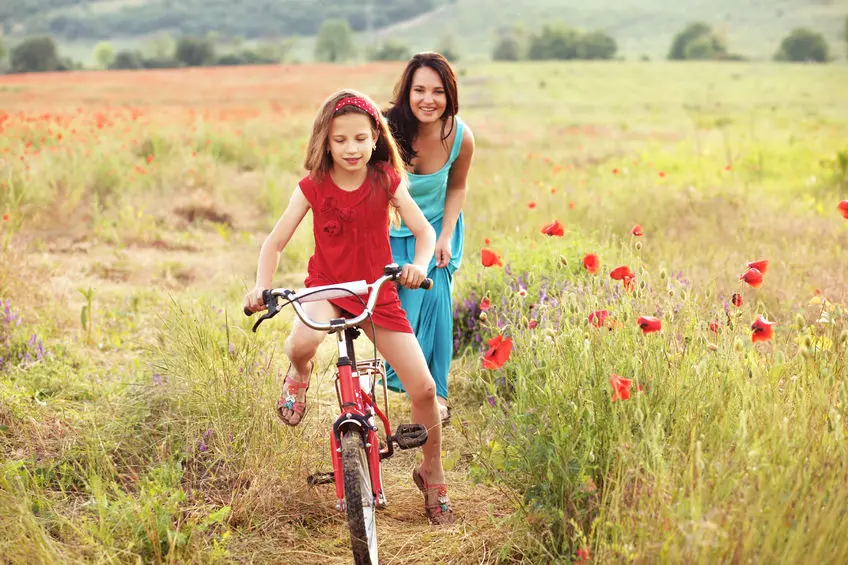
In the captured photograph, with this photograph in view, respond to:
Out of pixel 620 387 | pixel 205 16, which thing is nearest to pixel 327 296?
pixel 620 387

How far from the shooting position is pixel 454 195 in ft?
14.9

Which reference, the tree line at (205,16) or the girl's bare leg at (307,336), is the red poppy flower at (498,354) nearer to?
the girl's bare leg at (307,336)

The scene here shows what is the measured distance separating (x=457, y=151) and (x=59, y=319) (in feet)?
10.1

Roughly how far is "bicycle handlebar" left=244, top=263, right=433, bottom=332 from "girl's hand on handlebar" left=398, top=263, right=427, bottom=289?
0.02 meters

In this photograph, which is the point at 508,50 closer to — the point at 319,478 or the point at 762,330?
the point at 319,478

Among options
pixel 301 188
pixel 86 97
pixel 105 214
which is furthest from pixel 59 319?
pixel 86 97

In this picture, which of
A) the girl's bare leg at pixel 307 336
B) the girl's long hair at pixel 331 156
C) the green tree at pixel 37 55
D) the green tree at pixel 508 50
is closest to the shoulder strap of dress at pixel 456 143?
the girl's long hair at pixel 331 156

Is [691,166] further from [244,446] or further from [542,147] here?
[244,446]

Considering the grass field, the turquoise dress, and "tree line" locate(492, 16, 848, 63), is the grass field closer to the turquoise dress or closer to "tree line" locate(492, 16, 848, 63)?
the turquoise dress

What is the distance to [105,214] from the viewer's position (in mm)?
9477

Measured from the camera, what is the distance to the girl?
3.20 metres

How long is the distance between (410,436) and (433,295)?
4.57 feet

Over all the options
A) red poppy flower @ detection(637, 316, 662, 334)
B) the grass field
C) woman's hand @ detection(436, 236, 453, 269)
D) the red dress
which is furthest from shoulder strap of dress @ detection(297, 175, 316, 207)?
red poppy flower @ detection(637, 316, 662, 334)

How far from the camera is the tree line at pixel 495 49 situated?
47.5m
